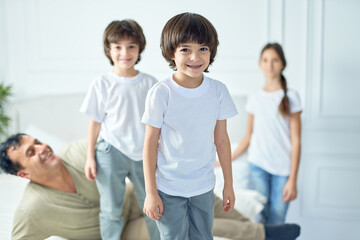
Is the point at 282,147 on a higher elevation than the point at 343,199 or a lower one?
higher

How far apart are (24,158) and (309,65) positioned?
1591 millimetres

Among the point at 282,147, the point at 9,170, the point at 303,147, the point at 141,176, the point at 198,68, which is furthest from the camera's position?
the point at 303,147

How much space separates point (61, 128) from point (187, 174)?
1824 mm

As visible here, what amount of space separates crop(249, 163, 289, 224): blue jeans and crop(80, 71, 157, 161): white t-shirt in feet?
2.93

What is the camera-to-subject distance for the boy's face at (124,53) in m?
1.28

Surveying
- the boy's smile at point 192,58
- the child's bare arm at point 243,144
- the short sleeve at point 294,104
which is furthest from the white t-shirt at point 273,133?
the boy's smile at point 192,58

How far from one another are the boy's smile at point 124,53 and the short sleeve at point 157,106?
36 centimetres

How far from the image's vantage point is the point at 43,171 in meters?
1.65

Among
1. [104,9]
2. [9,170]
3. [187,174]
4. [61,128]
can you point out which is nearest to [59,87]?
[61,128]

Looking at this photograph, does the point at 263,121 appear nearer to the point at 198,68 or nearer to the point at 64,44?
the point at 198,68

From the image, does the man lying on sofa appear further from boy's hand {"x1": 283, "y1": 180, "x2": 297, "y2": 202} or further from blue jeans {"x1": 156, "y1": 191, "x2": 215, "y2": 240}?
blue jeans {"x1": 156, "y1": 191, "x2": 215, "y2": 240}

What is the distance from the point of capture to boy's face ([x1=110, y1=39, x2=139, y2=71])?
4.18 ft

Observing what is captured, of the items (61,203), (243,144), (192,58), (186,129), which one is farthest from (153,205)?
(243,144)

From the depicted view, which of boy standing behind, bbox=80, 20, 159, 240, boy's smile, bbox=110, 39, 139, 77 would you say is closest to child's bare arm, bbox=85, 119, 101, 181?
boy standing behind, bbox=80, 20, 159, 240
